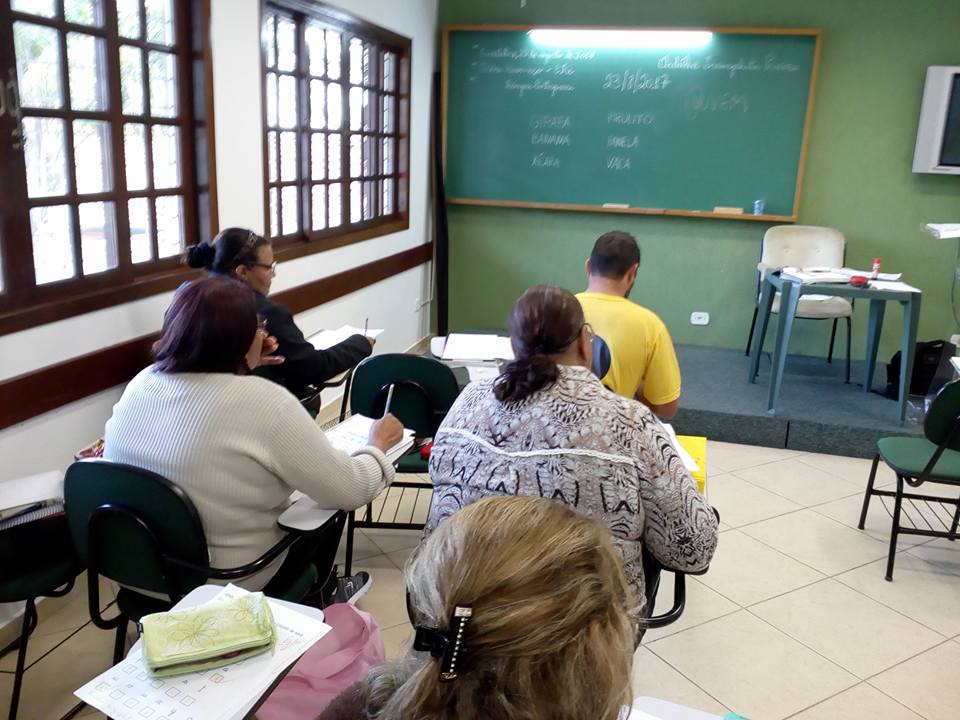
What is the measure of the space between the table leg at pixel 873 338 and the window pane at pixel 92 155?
4135mm

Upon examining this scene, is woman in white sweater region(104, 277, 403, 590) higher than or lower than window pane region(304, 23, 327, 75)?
lower

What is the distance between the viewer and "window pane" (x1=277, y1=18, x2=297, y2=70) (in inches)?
140

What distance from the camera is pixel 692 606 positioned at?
8.51 feet

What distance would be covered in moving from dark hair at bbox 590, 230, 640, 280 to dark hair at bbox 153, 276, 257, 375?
128 centimetres

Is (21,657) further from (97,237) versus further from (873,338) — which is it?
(873,338)

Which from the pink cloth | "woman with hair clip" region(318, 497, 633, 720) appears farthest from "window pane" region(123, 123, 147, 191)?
"woman with hair clip" region(318, 497, 633, 720)

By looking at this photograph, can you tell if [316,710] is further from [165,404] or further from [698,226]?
[698,226]

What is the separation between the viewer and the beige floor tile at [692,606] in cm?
247

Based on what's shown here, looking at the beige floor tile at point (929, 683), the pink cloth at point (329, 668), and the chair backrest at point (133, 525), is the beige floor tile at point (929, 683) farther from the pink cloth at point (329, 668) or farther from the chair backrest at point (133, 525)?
the chair backrest at point (133, 525)

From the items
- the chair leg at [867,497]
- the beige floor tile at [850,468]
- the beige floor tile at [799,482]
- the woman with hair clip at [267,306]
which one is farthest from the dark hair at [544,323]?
the beige floor tile at [850,468]

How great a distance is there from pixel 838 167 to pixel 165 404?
482 cm

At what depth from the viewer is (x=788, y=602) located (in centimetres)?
264

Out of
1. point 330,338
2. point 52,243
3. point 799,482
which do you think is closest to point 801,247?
point 799,482

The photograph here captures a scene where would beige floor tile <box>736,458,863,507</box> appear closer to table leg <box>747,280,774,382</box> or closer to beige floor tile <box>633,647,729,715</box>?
table leg <box>747,280,774,382</box>
